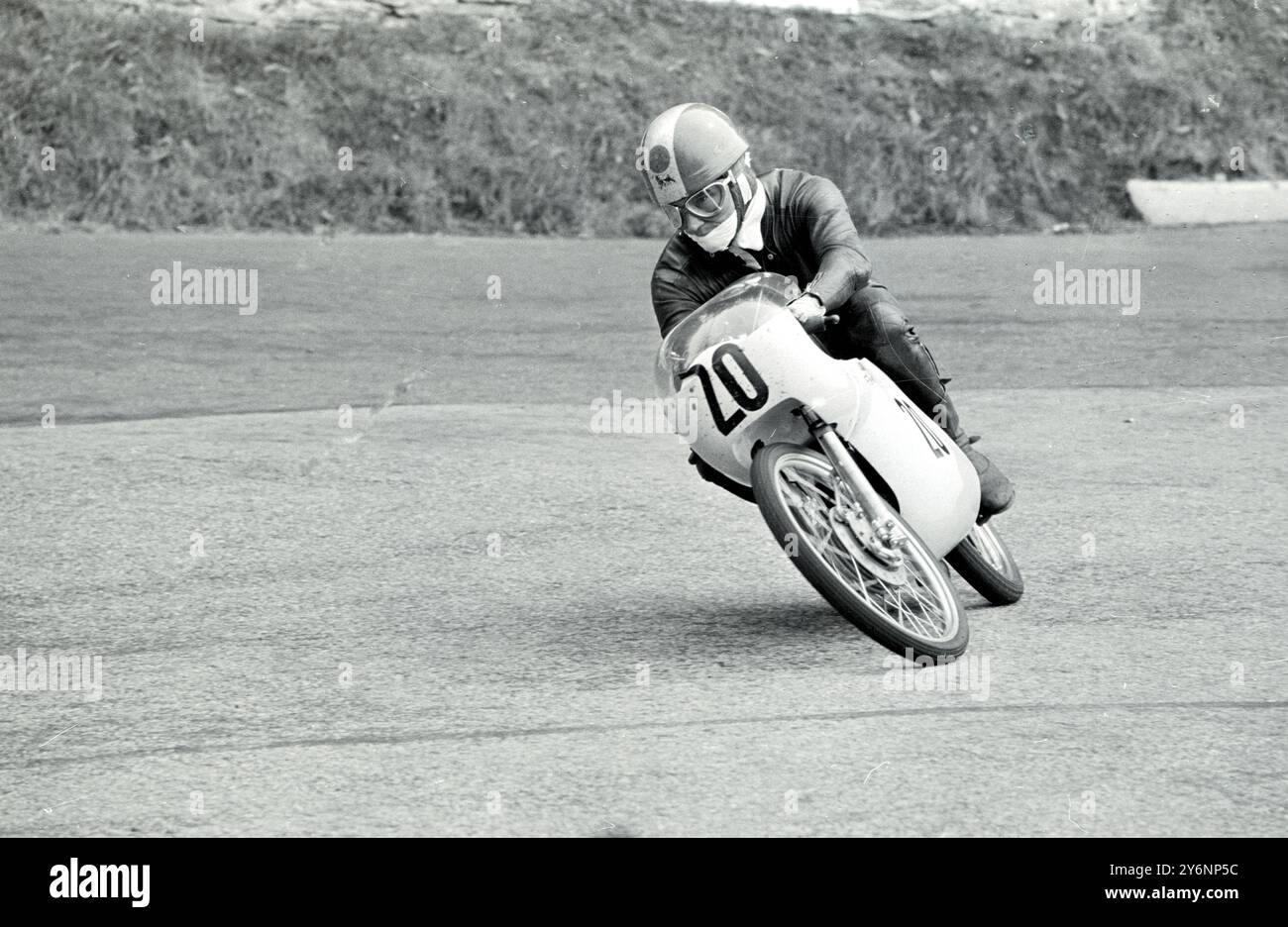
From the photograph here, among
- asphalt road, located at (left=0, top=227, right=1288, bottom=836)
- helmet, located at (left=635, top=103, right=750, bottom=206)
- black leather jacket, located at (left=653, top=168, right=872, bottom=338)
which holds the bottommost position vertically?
asphalt road, located at (left=0, top=227, right=1288, bottom=836)

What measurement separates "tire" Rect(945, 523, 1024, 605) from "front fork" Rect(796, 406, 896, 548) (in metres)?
0.63

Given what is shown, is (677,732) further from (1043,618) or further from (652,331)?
(652,331)

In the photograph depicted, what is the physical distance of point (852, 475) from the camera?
5629mm

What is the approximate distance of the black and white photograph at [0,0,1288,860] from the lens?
14.9ft

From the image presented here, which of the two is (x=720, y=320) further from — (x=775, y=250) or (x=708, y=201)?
(x=775, y=250)

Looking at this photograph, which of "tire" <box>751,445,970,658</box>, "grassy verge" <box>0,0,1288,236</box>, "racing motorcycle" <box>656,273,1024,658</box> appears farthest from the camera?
"grassy verge" <box>0,0,1288,236</box>

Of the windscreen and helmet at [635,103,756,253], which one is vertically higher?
helmet at [635,103,756,253]

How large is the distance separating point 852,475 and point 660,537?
1907 mm

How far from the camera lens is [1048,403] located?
10.7 m

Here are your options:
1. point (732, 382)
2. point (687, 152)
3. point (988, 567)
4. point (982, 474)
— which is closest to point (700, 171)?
point (687, 152)

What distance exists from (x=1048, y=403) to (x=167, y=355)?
5.43 meters

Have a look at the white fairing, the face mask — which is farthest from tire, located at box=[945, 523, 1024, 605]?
the face mask

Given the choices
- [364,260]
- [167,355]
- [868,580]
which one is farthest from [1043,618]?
[364,260]

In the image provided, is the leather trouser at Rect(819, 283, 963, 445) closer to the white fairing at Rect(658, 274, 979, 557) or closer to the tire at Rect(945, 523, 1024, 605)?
the white fairing at Rect(658, 274, 979, 557)
